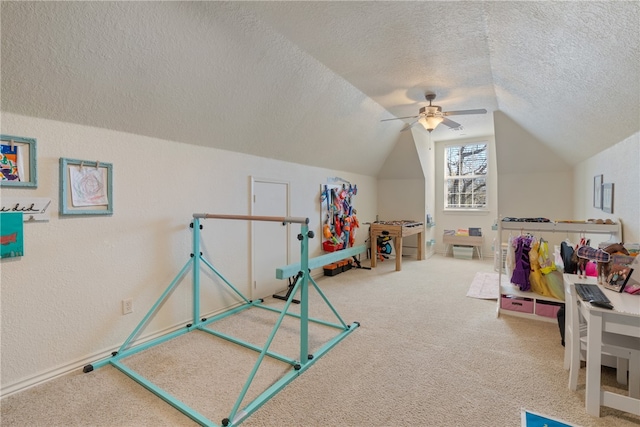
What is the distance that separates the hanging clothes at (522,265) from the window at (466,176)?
369 centimetres

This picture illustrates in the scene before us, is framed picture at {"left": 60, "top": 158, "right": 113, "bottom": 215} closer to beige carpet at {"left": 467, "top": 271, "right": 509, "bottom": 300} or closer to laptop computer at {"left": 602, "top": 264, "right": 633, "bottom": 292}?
laptop computer at {"left": 602, "top": 264, "right": 633, "bottom": 292}

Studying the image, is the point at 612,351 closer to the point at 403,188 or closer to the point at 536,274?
the point at 536,274

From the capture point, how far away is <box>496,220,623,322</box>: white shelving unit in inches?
116

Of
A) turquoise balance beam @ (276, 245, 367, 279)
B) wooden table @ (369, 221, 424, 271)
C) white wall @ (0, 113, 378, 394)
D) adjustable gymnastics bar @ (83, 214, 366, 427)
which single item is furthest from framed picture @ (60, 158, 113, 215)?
wooden table @ (369, 221, 424, 271)

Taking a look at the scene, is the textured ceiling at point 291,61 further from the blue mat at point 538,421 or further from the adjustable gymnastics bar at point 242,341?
the blue mat at point 538,421

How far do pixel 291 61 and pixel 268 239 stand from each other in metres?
2.19

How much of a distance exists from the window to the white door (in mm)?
4603

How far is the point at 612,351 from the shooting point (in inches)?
74.9

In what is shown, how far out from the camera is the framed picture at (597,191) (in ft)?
11.8

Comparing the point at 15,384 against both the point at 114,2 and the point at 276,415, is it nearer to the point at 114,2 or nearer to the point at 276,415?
the point at 276,415

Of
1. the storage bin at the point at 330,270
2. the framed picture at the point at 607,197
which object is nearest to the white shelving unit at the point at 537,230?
the framed picture at the point at 607,197

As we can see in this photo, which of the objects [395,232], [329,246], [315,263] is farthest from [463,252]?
[315,263]

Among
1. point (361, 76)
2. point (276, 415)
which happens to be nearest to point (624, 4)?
point (361, 76)

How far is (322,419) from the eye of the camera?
1.76 meters
